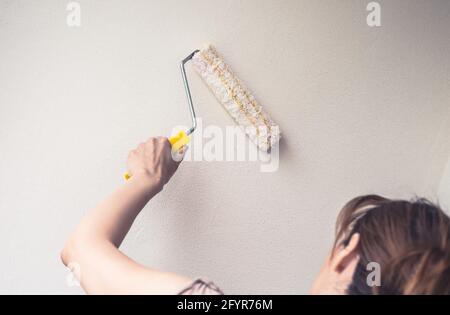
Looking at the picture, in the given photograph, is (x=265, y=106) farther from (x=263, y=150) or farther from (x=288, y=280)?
(x=288, y=280)

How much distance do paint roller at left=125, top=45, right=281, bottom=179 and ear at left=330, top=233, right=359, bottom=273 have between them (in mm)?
374

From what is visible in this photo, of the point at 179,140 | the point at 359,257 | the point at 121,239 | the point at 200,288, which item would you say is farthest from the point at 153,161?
the point at 359,257

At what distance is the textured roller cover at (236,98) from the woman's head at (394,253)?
35cm

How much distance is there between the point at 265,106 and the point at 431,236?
1.60 ft

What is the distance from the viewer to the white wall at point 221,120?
0.94 meters

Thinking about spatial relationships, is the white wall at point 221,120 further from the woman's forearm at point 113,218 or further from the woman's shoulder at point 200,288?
the woman's shoulder at point 200,288

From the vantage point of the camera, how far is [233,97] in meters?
0.96

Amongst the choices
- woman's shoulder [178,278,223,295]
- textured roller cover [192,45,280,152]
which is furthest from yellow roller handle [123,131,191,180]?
woman's shoulder [178,278,223,295]

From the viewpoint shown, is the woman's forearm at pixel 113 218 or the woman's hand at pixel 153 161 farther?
the woman's hand at pixel 153 161

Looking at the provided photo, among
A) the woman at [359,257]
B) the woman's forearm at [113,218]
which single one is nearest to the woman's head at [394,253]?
the woman at [359,257]

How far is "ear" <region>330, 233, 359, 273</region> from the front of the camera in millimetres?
628

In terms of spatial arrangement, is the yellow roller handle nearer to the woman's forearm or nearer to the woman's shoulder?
the woman's forearm
